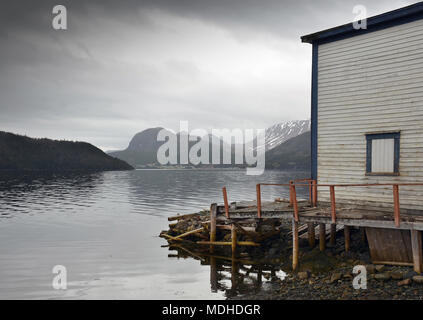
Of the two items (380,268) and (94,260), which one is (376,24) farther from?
(94,260)

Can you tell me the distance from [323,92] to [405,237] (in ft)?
25.2

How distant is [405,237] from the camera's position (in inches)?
517

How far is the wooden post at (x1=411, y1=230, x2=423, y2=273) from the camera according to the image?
483 inches

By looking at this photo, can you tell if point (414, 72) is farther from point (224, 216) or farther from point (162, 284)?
point (162, 284)

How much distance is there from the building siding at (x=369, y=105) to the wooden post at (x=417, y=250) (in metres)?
2.69

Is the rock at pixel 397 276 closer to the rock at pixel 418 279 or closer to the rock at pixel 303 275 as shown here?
the rock at pixel 418 279

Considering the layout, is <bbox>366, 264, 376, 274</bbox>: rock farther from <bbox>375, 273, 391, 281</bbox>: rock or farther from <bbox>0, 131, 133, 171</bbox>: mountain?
<bbox>0, 131, 133, 171</bbox>: mountain

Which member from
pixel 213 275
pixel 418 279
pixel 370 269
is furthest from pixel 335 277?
pixel 213 275

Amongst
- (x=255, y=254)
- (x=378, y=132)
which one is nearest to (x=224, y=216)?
(x=255, y=254)

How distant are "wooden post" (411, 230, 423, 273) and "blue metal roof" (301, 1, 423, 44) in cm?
876

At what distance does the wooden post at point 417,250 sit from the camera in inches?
483

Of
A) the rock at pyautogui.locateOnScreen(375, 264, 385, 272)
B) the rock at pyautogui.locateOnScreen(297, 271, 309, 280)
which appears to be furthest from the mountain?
the rock at pyautogui.locateOnScreen(375, 264, 385, 272)

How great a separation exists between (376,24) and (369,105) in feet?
11.4

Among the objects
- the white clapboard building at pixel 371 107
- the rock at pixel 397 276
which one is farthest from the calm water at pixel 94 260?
the white clapboard building at pixel 371 107
